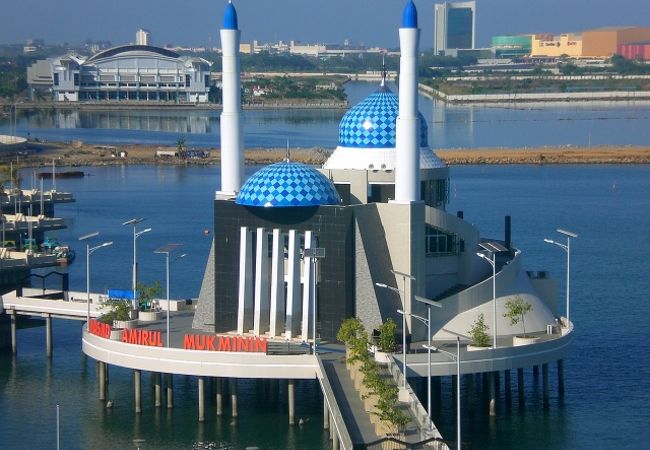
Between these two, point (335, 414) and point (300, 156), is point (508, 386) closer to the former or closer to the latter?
point (335, 414)

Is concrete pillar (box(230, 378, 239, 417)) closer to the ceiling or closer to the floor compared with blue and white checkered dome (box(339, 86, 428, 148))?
closer to the floor

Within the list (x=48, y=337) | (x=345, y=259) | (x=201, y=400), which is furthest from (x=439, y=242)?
(x=48, y=337)

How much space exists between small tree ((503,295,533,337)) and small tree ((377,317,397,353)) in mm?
4577

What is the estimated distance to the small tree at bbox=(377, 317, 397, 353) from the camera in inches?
1874

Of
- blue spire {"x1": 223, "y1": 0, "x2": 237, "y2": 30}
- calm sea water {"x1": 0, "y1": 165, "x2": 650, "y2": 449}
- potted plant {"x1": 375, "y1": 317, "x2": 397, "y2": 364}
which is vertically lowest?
calm sea water {"x1": 0, "y1": 165, "x2": 650, "y2": 449}

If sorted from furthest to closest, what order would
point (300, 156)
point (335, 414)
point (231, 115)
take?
point (300, 156)
point (231, 115)
point (335, 414)

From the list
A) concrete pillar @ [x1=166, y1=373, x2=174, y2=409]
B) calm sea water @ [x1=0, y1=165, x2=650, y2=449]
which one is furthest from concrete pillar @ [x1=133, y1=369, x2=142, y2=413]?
concrete pillar @ [x1=166, y1=373, x2=174, y2=409]

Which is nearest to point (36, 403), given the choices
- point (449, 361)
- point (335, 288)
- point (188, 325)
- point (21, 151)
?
point (188, 325)

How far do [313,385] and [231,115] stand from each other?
31.5ft

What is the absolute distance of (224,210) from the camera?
51906 millimetres

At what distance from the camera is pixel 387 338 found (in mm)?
47625

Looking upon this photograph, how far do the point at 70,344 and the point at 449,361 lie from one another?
58.3 feet

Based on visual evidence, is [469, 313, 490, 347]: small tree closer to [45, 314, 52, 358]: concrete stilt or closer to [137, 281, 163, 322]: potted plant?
[137, 281, 163, 322]: potted plant

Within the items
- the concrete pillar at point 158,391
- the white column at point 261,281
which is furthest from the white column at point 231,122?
the concrete pillar at point 158,391
